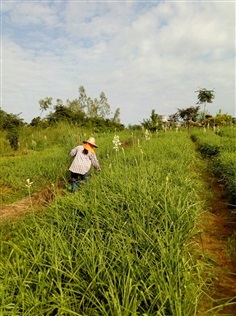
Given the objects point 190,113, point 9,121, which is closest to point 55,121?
point 9,121

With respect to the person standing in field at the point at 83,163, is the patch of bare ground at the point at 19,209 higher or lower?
lower

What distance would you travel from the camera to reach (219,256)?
13.5 ft

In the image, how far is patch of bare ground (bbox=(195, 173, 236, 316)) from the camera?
118 inches

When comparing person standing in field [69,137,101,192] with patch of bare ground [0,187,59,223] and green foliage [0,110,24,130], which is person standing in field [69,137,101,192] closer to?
patch of bare ground [0,187,59,223]

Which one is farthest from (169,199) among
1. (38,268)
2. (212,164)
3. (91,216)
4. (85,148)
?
(212,164)

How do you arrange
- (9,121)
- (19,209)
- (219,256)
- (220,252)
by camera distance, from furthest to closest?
(9,121), (19,209), (220,252), (219,256)

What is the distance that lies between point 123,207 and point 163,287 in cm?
172

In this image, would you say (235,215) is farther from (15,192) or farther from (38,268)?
(15,192)

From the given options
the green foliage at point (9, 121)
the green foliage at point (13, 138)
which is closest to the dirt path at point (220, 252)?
the green foliage at point (13, 138)

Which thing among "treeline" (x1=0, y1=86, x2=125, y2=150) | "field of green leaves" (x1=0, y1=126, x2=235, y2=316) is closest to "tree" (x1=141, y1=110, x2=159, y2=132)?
"treeline" (x1=0, y1=86, x2=125, y2=150)

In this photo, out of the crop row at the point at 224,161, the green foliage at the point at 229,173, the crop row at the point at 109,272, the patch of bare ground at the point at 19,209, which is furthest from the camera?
the crop row at the point at 224,161

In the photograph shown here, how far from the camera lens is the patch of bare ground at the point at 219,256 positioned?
2992 millimetres

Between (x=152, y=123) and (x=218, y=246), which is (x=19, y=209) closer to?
(x=218, y=246)

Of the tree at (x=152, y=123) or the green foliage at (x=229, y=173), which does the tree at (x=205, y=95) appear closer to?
the tree at (x=152, y=123)
